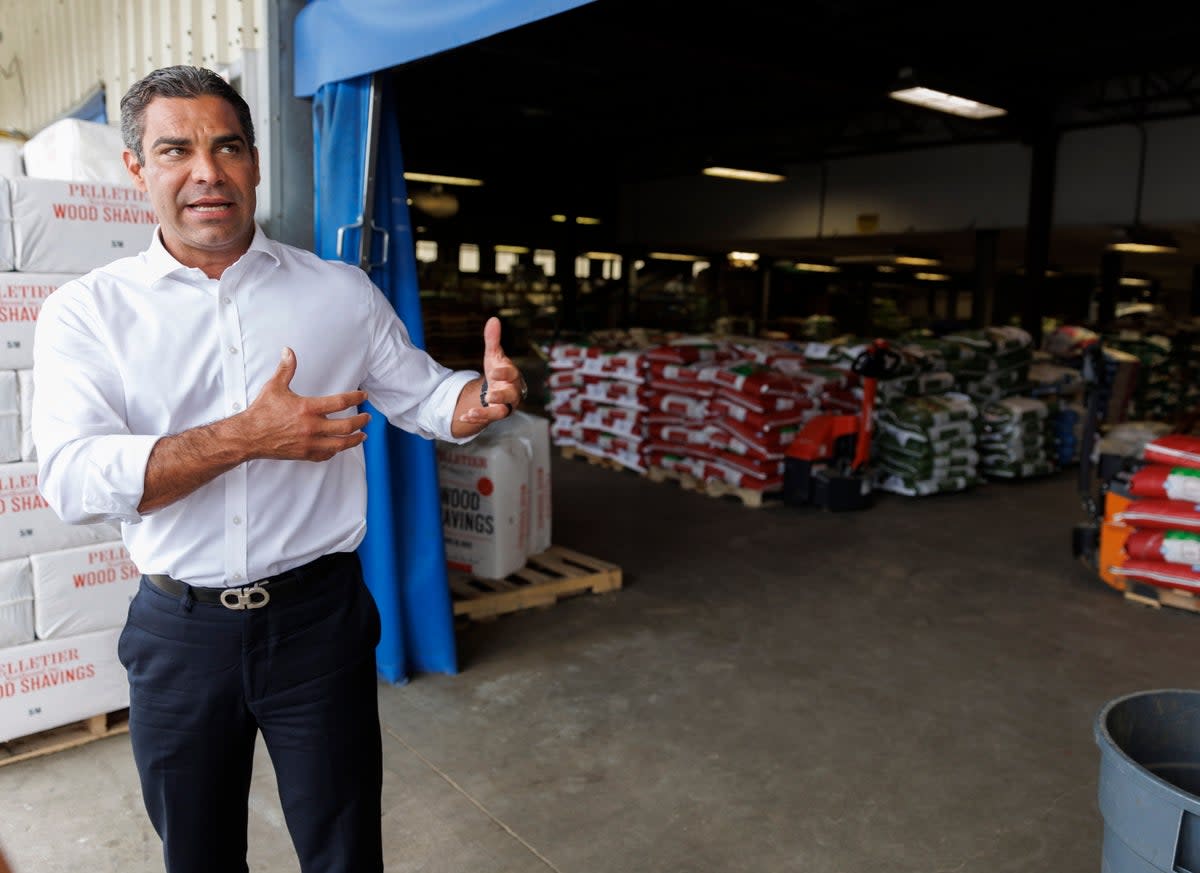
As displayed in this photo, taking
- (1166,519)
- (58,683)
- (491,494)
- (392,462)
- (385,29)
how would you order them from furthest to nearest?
(1166,519) → (491,494) → (392,462) → (58,683) → (385,29)

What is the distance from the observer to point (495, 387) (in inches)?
76.9

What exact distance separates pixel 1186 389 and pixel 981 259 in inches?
151

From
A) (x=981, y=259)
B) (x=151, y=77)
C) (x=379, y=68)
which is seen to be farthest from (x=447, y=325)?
(x=151, y=77)

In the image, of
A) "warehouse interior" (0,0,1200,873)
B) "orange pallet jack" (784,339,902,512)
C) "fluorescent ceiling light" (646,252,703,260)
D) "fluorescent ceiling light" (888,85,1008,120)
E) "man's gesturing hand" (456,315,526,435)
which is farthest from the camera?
"fluorescent ceiling light" (646,252,703,260)

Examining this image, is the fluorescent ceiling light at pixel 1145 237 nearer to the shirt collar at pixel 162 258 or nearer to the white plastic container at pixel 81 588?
the white plastic container at pixel 81 588

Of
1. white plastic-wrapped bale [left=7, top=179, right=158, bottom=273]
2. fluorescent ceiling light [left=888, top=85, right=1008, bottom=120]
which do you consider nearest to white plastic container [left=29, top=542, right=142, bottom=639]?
white plastic-wrapped bale [left=7, top=179, right=158, bottom=273]

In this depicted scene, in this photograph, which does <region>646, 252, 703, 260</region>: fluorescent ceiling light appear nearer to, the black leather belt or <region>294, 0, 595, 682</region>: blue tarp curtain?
<region>294, 0, 595, 682</region>: blue tarp curtain

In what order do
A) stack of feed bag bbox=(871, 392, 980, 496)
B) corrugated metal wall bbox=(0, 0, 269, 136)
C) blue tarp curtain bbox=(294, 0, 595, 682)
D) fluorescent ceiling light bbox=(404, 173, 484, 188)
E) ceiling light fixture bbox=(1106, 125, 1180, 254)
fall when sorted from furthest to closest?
fluorescent ceiling light bbox=(404, 173, 484, 188), ceiling light fixture bbox=(1106, 125, 1180, 254), stack of feed bag bbox=(871, 392, 980, 496), corrugated metal wall bbox=(0, 0, 269, 136), blue tarp curtain bbox=(294, 0, 595, 682)

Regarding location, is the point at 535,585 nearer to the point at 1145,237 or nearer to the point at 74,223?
the point at 74,223

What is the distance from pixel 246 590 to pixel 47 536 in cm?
220

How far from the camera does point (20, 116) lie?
8875 mm

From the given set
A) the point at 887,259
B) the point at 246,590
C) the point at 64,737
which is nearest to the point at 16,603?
the point at 64,737

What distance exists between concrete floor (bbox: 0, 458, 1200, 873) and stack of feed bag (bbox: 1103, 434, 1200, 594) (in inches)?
10.0

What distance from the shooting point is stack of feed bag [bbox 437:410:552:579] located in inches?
200
